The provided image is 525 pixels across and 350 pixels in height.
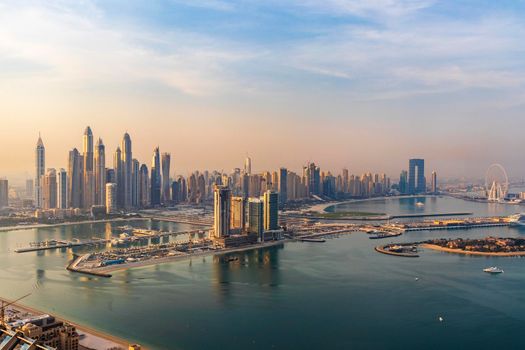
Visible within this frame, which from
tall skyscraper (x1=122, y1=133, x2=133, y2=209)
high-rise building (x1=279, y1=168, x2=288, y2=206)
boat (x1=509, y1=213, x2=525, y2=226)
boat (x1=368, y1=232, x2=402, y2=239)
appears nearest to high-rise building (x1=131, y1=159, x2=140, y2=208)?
tall skyscraper (x1=122, y1=133, x2=133, y2=209)

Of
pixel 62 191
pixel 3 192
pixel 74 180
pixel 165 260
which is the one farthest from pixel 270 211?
pixel 3 192

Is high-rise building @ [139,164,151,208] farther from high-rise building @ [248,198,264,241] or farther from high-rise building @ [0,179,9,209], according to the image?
high-rise building @ [248,198,264,241]

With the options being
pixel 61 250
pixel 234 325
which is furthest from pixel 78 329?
pixel 61 250

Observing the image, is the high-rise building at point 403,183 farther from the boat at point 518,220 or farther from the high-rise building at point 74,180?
the high-rise building at point 74,180

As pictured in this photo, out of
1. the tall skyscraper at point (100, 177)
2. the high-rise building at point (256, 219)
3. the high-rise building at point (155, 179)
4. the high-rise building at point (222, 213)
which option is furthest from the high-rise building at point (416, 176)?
the high-rise building at point (222, 213)

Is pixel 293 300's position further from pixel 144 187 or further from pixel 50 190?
pixel 144 187
